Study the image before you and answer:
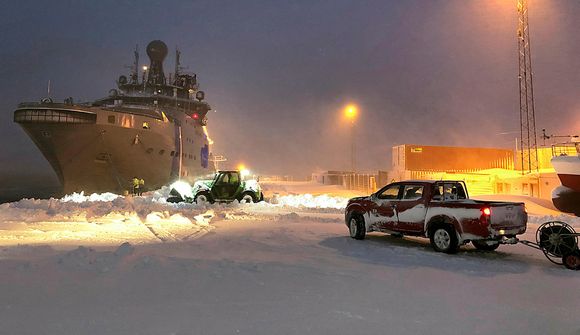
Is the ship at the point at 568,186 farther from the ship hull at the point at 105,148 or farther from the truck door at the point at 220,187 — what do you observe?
the ship hull at the point at 105,148

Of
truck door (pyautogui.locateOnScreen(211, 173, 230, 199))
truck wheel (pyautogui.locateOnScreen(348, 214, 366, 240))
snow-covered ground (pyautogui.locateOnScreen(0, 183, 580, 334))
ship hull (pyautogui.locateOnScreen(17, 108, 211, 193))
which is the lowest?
snow-covered ground (pyautogui.locateOnScreen(0, 183, 580, 334))

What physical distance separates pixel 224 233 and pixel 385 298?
6.92 m

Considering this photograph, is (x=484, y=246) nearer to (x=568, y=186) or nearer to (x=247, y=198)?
(x=568, y=186)

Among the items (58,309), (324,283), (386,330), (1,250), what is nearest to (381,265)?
(324,283)

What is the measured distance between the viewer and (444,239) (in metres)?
8.55

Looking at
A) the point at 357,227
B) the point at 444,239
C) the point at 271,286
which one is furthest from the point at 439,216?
the point at 271,286

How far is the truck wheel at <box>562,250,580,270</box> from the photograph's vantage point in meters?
7.05

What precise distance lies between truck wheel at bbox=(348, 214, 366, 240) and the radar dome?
147 feet

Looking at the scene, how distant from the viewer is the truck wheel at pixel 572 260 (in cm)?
705

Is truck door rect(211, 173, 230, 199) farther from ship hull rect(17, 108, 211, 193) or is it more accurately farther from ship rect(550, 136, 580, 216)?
ship rect(550, 136, 580, 216)

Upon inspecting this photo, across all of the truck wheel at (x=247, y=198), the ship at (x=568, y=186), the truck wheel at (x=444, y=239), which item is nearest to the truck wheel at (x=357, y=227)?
the truck wheel at (x=444, y=239)

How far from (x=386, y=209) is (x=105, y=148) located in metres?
26.7

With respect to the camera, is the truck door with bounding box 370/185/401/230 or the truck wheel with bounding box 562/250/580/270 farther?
the truck door with bounding box 370/185/401/230

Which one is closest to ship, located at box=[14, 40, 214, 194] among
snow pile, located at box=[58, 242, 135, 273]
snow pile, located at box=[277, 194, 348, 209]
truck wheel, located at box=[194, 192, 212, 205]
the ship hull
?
the ship hull
